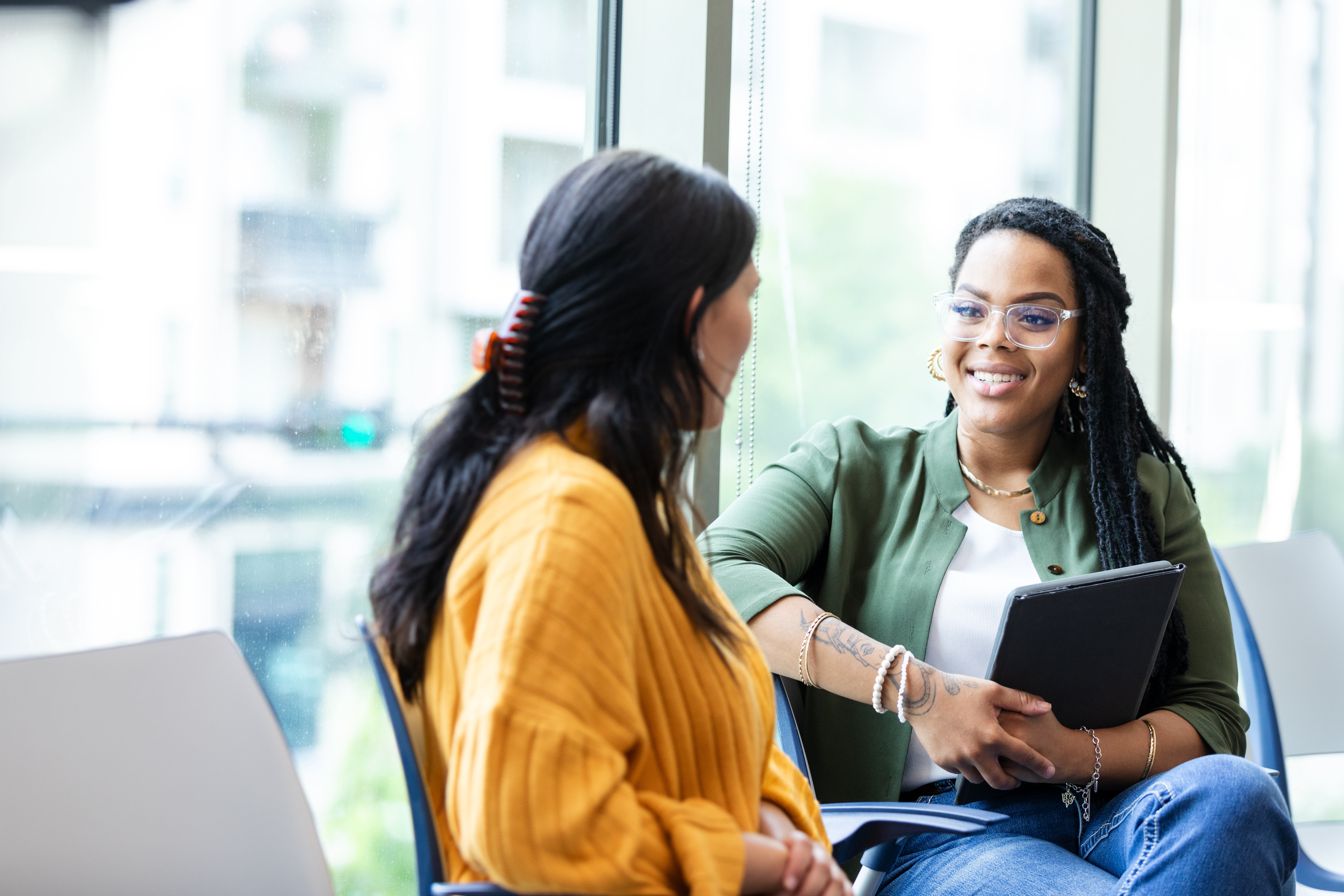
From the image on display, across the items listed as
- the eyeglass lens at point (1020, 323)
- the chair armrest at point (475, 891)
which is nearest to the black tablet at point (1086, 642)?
the eyeglass lens at point (1020, 323)

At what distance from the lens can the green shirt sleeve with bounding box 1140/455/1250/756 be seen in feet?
5.05

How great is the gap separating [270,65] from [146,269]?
1.21 ft

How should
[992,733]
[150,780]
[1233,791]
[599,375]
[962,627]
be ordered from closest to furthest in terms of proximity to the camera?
1. [599,375]
2. [150,780]
3. [1233,791]
4. [992,733]
5. [962,627]

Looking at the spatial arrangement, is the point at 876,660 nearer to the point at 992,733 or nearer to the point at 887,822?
the point at 992,733

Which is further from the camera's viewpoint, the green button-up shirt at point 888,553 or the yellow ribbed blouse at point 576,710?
the green button-up shirt at point 888,553

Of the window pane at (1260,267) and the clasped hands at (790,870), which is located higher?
the window pane at (1260,267)

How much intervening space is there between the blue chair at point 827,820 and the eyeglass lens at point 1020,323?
0.62 metres

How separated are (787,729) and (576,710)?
2.51 feet

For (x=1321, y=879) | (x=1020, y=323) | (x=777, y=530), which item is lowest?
(x=1321, y=879)

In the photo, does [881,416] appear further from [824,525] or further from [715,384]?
[715,384]

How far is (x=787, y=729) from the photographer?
4.92 ft

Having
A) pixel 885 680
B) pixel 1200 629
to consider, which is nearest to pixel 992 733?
pixel 885 680

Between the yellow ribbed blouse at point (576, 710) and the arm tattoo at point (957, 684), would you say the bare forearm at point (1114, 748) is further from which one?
the yellow ribbed blouse at point (576, 710)

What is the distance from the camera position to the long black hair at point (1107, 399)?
5.18 ft
